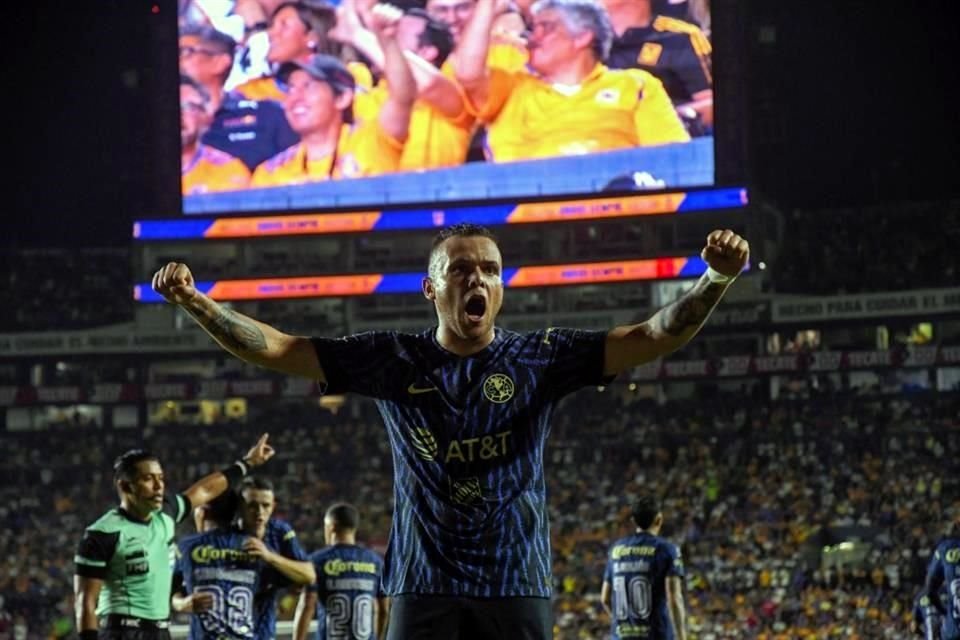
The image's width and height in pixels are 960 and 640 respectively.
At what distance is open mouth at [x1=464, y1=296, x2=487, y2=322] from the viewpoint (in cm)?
497

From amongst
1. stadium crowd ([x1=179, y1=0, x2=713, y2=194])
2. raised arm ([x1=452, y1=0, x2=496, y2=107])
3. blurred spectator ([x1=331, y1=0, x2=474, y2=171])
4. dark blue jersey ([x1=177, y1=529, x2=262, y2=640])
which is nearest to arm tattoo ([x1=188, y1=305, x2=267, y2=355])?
dark blue jersey ([x1=177, y1=529, x2=262, y2=640])

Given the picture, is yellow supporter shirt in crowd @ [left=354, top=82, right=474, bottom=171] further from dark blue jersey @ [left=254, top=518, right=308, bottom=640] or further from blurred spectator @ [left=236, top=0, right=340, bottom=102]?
dark blue jersey @ [left=254, top=518, right=308, bottom=640]

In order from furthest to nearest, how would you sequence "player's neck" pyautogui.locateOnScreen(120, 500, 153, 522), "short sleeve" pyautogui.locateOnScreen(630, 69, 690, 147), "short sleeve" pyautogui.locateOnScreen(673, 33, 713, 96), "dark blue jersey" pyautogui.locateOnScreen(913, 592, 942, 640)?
"short sleeve" pyautogui.locateOnScreen(630, 69, 690, 147)
"short sleeve" pyautogui.locateOnScreen(673, 33, 713, 96)
"dark blue jersey" pyautogui.locateOnScreen(913, 592, 942, 640)
"player's neck" pyautogui.locateOnScreen(120, 500, 153, 522)

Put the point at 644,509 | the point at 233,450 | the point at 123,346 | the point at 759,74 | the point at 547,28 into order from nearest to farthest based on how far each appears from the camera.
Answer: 1. the point at 644,509
2. the point at 547,28
3. the point at 233,450
4. the point at 123,346
5. the point at 759,74

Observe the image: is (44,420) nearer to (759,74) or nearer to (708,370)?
(708,370)

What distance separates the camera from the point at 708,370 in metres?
45.2

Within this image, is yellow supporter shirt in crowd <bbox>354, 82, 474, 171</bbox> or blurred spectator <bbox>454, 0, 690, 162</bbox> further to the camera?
yellow supporter shirt in crowd <bbox>354, 82, 474, 171</bbox>

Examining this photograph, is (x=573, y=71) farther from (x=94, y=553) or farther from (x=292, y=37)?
(x=94, y=553)

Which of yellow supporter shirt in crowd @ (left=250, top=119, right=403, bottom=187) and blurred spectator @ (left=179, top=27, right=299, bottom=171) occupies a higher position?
blurred spectator @ (left=179, top=27, right=299, bottom=171)

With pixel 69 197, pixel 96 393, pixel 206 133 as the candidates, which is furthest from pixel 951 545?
pixel 69 197

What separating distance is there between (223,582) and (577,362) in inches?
252

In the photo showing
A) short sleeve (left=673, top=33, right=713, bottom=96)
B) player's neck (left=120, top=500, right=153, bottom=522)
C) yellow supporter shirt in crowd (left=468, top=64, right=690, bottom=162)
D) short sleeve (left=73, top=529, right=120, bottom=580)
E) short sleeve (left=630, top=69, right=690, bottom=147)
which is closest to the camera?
short sleeve (left=73, top=529, right=120, bottom=580)

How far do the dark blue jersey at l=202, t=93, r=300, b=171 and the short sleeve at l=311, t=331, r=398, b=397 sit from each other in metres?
39.6

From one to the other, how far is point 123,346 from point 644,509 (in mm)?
38494
